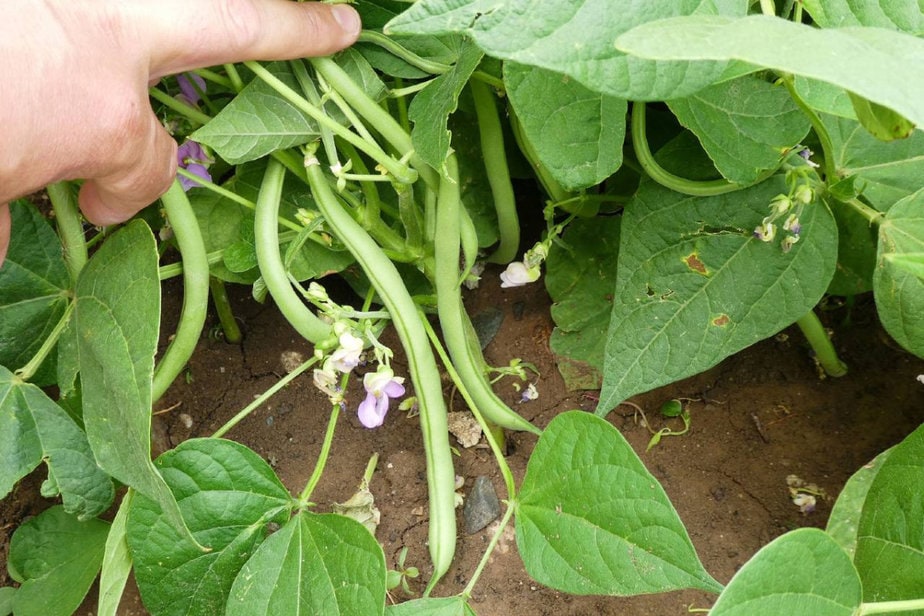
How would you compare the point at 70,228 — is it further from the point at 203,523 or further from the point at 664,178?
the point at 664,178

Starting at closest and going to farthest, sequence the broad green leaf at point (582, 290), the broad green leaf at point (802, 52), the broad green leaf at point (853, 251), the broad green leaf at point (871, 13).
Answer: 1. the broad green leaf at point (802, 52)
2. the broad green leaf at point (871, 13)
3. the broad green leaf at point (853, 251)
4. the broad green leaf at point (582, 290)

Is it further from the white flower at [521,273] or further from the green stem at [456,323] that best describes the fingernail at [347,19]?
the white flower at [521,273]

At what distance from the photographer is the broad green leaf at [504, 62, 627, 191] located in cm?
74

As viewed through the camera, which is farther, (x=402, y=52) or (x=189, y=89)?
(x=189, y=89)

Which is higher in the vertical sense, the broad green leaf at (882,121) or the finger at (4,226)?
the broad green leaf at (882,121)

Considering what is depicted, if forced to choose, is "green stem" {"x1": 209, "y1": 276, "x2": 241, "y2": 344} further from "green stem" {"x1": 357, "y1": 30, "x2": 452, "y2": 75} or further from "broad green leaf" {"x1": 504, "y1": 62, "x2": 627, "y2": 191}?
"broad green leaf" {"x1": 504, "y1": 62, "x2": 627, "y2": 191}

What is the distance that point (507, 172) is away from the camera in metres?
0.99

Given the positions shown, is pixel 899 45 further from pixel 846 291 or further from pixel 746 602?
pixel 846 291

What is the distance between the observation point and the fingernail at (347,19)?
0.80 m

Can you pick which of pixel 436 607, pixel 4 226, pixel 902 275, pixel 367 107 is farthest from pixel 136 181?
pixel 902 275

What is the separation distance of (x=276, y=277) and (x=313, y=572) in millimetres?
325

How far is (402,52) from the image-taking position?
864 mm

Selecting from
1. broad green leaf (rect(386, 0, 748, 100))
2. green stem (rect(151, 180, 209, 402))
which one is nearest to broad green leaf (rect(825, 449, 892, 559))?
broad green leaf (rect(386, 0, 748, 100))

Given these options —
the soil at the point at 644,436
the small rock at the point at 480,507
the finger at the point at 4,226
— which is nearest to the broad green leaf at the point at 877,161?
the soil at the point at 644,436
